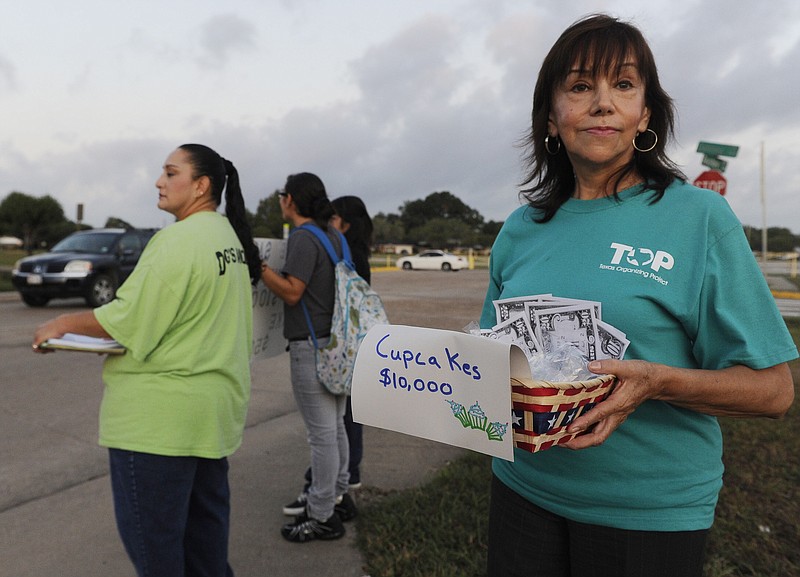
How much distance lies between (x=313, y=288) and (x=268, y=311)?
0.34 meters

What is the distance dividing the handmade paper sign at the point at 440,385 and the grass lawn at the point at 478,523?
→ 1.88 metres

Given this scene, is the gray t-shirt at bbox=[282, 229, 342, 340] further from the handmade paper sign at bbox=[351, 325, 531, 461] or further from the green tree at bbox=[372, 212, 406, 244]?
the green tree at bbox=[372, 212, 406, 244]

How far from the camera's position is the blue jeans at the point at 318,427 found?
10.5 feet

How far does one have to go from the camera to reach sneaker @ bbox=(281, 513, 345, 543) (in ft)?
10.5

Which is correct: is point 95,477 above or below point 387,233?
below

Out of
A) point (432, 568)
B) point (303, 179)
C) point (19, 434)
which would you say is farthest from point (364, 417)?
point (19, 434)

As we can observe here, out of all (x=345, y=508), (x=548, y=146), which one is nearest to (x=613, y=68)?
(x=548, y=146)

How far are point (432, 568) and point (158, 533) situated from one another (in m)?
1.39

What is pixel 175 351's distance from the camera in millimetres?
2041

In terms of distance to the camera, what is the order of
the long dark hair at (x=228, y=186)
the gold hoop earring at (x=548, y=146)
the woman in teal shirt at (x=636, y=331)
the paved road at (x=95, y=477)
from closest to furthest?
the woman in teal shirt at (x=636, y=331), the gold hoop earring at (x=548, y=146), the long dark hair at (x=228, y=186), the paved road at (x=95, y=477)

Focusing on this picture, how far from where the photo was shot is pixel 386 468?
14.0ft

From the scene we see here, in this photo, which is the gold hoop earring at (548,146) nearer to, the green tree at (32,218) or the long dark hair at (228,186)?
the long dark hair at (228,186)

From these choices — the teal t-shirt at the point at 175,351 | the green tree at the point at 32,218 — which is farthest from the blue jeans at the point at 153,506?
the green tree at the point at 32,218

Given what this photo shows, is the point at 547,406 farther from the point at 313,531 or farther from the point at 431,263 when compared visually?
the point at 431,263
